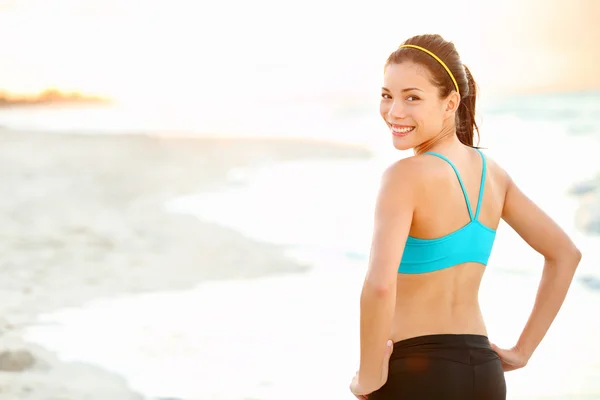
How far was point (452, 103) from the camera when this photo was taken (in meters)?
1.57

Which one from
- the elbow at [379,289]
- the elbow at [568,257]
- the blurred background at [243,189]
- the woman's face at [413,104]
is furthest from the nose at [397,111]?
the blurred background at [243,189]

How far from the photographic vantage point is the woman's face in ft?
5.00

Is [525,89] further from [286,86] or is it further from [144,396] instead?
[144,396]

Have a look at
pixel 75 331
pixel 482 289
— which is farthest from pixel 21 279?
pixel 482 289

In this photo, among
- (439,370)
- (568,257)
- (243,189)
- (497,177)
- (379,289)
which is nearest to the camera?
(379,289)

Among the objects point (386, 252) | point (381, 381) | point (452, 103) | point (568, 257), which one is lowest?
point (381, 381)

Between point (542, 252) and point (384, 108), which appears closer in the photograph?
point (384, 108)

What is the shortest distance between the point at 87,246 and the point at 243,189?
605 cm

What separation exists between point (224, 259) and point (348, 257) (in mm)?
1304

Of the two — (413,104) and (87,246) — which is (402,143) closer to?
(413,104)

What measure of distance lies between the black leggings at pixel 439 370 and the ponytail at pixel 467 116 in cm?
44

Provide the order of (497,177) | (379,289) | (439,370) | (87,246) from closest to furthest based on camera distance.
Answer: (379,289) → (439,370) → (497,177) → (87,246)

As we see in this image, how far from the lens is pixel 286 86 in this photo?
27.9 meters

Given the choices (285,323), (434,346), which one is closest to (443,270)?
(434,346)
